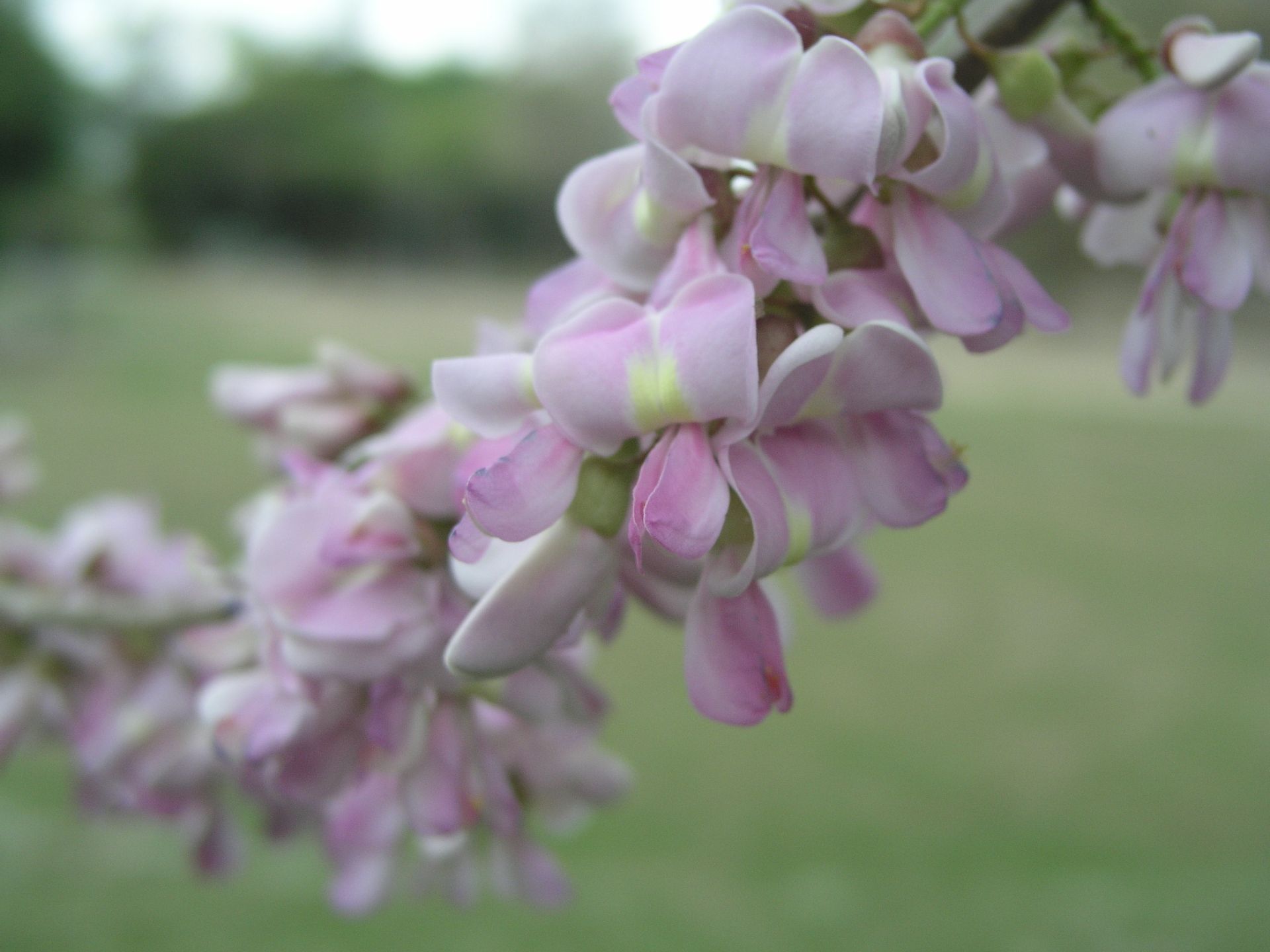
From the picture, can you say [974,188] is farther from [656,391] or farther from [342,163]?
[342,163]

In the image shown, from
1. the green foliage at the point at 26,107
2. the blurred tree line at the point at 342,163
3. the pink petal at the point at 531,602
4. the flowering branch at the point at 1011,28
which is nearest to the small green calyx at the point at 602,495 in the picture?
the pink petal at the point at 531,602

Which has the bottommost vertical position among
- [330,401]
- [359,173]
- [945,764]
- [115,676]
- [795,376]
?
[359,173]

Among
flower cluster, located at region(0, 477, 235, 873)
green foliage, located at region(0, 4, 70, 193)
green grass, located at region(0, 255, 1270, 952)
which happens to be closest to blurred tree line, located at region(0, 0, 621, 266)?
green foliage, located at region(0, 4, 70, 193)

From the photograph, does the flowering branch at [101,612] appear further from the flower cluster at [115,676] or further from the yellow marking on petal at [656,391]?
the yellow marking on petal at [656,391]

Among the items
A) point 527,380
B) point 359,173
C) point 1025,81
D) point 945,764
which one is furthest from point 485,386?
point 359,173

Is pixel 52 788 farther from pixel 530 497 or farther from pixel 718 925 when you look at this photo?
pixel 530 497

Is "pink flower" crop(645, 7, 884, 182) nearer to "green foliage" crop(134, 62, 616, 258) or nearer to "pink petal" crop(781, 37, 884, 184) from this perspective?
"pink petal" crop(781, 37, 884, 184)
